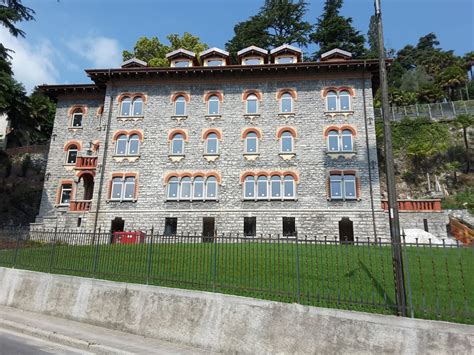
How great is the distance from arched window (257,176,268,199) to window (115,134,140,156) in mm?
9968

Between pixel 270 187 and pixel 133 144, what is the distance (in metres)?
11.5

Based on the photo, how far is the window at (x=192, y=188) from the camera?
24400 mm

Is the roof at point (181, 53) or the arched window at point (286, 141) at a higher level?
the roof at point (181, 53)

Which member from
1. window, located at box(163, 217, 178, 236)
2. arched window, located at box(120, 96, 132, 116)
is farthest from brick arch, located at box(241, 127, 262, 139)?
arched window, located at box(120, 96, 132, 116)

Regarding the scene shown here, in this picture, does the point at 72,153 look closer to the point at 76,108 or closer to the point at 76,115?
the point at 76,115

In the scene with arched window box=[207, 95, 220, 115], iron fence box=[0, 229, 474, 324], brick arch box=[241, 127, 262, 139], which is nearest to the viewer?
iron fence box=[0, 229, 474, 324]

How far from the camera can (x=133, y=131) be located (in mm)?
25953

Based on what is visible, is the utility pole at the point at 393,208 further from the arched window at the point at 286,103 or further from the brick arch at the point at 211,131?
the brick arch at the point at 211,131

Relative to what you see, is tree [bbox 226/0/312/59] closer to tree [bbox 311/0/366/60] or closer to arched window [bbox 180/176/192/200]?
tree [bbox 311/0/366/60]

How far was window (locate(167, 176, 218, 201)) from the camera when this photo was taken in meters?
24.4

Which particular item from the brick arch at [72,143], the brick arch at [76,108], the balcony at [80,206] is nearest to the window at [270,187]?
the balcony at [80,206]

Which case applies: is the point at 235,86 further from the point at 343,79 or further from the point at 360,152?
the point at 360,152

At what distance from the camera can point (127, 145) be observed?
1017 inches

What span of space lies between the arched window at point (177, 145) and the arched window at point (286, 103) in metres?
8.25
